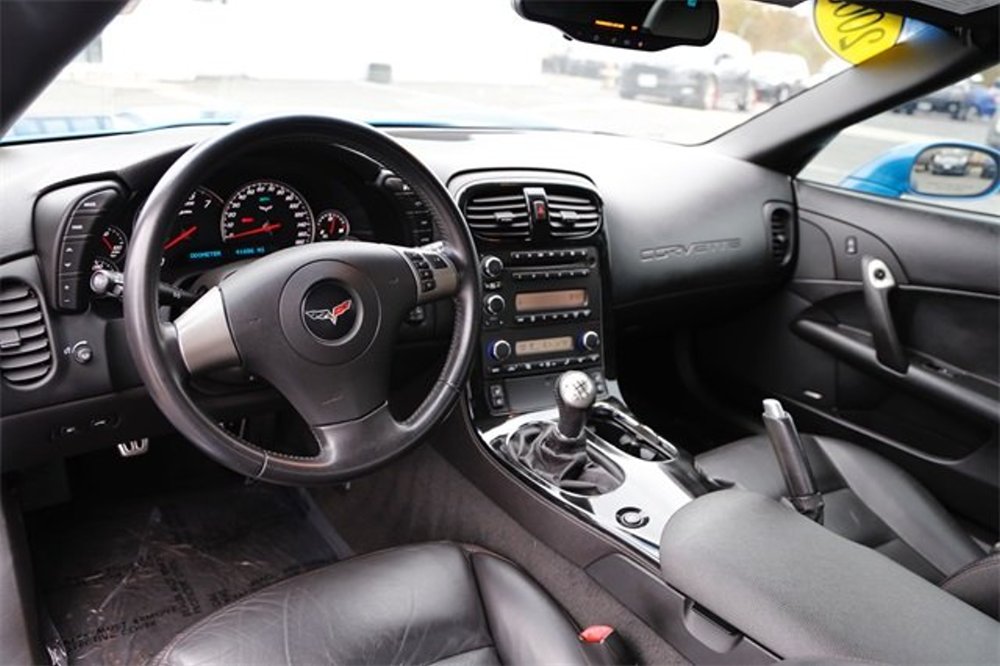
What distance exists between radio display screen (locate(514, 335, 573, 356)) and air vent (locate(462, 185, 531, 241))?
231 mm

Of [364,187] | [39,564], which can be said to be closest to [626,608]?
[364,187]

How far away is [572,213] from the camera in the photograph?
6.47 feet

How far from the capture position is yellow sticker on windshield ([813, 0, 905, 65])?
69.4 inches

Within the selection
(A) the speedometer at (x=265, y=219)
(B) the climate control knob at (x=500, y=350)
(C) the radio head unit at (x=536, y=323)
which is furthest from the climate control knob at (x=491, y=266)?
(A) the speedometer at (x=265, y=219)

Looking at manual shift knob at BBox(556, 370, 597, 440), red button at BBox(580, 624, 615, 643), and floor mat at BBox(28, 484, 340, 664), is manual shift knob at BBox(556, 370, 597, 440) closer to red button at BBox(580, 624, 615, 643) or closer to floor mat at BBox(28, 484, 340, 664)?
red button at BBox(580, 624, 615, 643)

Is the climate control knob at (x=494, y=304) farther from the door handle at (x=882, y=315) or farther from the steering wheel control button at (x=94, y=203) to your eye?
the door handle at (x=882, y=315)

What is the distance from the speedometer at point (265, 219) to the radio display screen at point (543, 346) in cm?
52

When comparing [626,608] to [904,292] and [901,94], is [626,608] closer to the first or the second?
[904,292]

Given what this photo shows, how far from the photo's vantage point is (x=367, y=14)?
6.82 ft

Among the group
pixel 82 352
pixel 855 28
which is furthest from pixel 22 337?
pixel 855 28

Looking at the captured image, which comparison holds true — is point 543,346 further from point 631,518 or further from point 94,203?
point 94,203

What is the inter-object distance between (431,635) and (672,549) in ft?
1.30

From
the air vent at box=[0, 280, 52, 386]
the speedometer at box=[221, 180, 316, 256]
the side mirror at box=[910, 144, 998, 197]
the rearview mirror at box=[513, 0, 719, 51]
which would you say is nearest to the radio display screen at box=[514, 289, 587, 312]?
the speedometer at box=[221, 180, 316, 256]

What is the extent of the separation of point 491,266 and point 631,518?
61 centimetres
